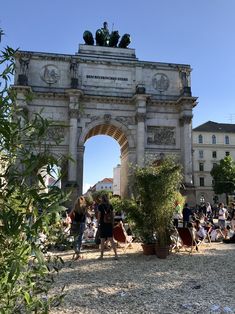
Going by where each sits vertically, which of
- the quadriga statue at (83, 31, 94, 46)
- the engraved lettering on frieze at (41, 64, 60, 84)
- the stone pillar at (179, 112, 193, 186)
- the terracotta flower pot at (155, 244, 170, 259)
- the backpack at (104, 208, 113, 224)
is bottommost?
the terracotta flower pot at (155, 244, 170, 259)

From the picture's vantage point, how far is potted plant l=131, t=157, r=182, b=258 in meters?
10.1

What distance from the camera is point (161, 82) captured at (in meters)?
31.6

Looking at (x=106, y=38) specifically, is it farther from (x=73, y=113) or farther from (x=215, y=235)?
(x=215, y=235)

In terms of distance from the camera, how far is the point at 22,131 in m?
2.61

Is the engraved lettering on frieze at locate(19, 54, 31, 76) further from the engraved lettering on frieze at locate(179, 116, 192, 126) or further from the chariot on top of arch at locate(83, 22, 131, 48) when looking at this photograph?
the engraved lettering on frieze at locate(179, 116, 192, 126)

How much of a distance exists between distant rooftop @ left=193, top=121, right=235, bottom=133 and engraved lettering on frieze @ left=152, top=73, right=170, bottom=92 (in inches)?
1595

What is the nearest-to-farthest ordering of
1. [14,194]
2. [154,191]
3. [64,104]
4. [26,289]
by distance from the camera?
[14,194]
[26,289]
[154,191]
[64,104]

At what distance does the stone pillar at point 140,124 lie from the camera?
2947 cm

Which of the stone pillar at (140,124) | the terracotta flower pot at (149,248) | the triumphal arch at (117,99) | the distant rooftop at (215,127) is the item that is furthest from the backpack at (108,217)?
the distant rooftop at (215,127)

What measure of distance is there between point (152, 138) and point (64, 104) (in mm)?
7782

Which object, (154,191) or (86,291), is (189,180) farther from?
(86,291)

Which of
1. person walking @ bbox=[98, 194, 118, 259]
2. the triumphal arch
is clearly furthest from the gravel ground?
the triumphal arch

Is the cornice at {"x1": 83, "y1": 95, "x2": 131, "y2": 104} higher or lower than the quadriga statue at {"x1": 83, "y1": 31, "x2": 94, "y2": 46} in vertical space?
lower

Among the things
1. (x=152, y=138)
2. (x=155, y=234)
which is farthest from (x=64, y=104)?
(x=155, y=234)
